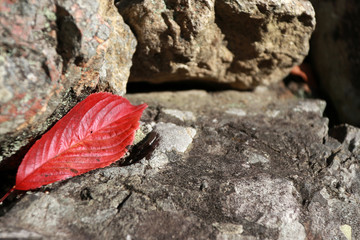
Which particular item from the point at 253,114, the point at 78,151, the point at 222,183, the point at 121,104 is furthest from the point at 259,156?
the point at 78,151

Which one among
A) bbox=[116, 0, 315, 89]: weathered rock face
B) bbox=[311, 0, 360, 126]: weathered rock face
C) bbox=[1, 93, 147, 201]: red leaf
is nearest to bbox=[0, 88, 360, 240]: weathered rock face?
bbox=[1, 93, 147, 201]: red leaf

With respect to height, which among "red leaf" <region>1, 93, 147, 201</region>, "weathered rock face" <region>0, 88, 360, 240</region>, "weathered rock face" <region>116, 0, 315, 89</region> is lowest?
"weathered rock face" <region>0, 88, 360, 240</region>

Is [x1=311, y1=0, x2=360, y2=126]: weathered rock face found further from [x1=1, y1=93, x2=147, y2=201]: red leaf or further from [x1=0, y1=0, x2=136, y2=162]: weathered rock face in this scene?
[x1=0, y1=0, x2=136, y2=162]: weathered rock face

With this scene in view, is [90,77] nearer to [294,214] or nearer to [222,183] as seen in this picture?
[222,183]

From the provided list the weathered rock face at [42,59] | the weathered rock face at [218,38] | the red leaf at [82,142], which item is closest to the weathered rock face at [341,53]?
the weathered rock face at [218,38]

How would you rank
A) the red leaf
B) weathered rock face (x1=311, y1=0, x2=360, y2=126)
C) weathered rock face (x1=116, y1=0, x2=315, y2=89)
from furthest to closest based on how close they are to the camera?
weathered rock face (x1=311, y1=0, x2=360, y2=126) < weathered rock face (x1=116, y1=0, x2=315, y2=89) < the red leaf

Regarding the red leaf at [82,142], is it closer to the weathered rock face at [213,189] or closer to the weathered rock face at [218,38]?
the weathered rock face at [213,189]
